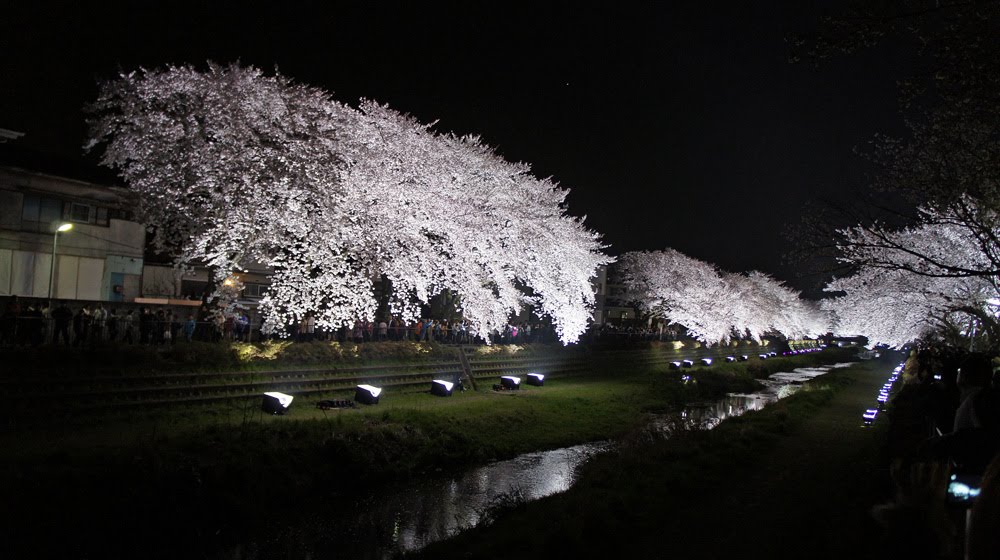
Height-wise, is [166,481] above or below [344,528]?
above

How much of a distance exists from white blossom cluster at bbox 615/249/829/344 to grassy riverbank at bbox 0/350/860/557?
33987 millimetres

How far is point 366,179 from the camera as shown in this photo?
21.3 meters

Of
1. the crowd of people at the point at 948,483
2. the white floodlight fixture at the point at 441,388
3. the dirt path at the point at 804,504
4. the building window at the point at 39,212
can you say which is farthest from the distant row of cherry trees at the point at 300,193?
the crowd of people at the point at 948,483

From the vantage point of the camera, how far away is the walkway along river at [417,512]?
447 inches

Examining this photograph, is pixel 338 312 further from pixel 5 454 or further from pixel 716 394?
pixel 716 394

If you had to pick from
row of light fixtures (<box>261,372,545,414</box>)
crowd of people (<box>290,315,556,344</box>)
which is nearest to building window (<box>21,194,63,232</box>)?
crowd of people (<box>290,315,556,344</box>)

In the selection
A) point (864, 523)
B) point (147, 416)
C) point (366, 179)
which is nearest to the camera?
point (864, 523)

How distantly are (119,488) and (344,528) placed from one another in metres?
4.16

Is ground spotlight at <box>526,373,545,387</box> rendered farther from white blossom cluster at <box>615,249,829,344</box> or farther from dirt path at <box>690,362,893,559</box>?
white blossom cluster at <box>615,249,829,344</box>

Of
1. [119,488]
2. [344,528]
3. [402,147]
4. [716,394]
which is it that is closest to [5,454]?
[119,488]

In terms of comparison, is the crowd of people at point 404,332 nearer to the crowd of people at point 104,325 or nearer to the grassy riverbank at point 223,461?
the crowd of people at point 104,325

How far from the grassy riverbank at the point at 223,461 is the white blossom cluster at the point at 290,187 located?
463 cm

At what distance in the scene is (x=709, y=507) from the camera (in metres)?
9.78

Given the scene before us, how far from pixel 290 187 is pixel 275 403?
6.80 m
